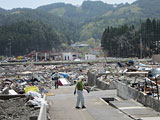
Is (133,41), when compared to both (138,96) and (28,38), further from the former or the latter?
(138,96)

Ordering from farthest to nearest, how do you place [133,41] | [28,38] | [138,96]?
[28,38]
[133,41]
[138,96]

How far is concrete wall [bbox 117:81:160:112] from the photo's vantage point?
1291 centimetres

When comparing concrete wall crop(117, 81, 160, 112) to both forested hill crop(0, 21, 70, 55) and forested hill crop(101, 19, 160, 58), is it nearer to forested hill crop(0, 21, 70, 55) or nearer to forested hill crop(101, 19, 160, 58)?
forested hill crop(101, 19, 160, 58)

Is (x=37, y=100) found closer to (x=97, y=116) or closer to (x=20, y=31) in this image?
(x=97, y=116)

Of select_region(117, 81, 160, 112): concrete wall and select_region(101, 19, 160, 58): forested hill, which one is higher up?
select_region(101, 19, 160, 58): forested hill

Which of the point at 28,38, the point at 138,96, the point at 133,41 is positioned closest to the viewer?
the point at 138,96

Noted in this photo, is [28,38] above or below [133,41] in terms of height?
above

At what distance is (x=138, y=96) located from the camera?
49.3 feet

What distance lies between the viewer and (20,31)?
542 feet

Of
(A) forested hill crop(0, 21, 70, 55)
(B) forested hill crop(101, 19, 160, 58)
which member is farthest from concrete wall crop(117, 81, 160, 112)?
(A) forested hill crop(0, 21, 70, 55)

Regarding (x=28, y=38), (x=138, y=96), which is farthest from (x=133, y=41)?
(x=138, y=96)

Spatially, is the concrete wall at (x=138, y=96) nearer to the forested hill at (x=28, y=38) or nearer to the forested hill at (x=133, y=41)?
the forested hill at (x=133, y=41)

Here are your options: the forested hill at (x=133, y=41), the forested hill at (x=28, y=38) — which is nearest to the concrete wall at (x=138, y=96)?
the forested hill at (x=133, y=41)

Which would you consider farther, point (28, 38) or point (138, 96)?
point (28, 38)
